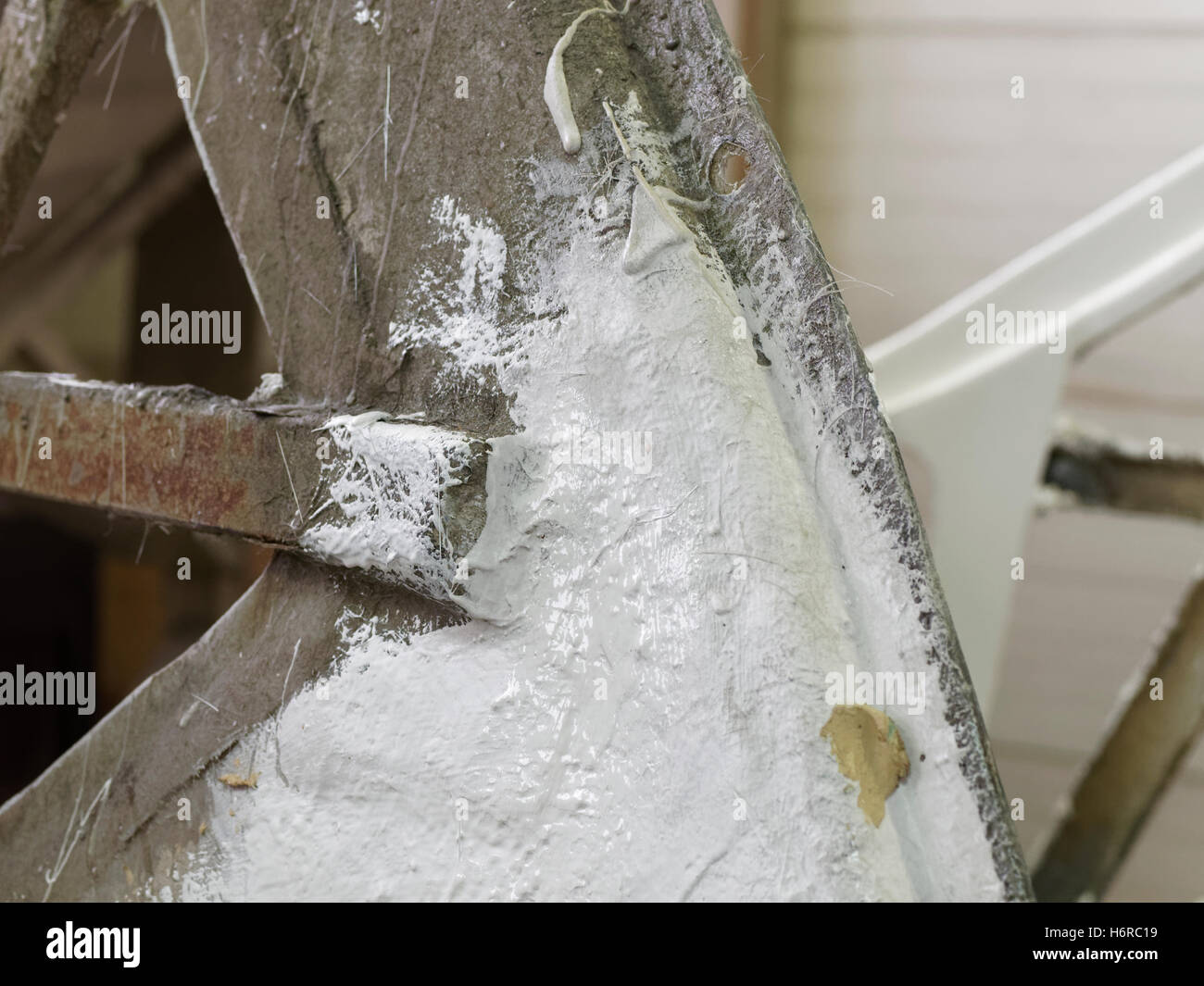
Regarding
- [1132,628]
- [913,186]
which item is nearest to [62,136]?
[913,186]

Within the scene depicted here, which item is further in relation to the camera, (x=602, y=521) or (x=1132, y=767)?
(x=1132, y=767)

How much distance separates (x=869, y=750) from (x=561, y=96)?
0.43 metres

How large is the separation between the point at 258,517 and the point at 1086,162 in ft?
7.28

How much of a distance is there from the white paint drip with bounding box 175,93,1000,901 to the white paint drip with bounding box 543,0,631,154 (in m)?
0.02

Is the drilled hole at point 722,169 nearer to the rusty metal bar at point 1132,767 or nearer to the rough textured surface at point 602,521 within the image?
the rough textured surface at point 602,521

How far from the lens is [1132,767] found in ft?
4.81

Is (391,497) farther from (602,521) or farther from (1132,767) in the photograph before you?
(1132,767)

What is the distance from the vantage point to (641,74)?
651 mm

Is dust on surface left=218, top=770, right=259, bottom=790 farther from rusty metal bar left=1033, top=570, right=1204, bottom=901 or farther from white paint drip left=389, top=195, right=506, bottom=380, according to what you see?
rusty metal bar left=1033, top=570, right=1204, bottom=901

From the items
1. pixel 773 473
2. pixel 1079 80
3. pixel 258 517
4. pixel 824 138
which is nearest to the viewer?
pixel 773 473

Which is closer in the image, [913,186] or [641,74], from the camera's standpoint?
[641,74]

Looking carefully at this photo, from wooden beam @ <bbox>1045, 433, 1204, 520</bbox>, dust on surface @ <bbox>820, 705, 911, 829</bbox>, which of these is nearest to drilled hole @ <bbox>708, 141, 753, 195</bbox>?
dust on surface @ <bbox>820, 705, 911, 829</bbox>

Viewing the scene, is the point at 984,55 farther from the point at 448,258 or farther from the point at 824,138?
the point at 448,258

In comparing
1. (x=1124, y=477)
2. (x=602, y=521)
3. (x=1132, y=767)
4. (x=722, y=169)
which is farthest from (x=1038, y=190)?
(x=602, y=521)
